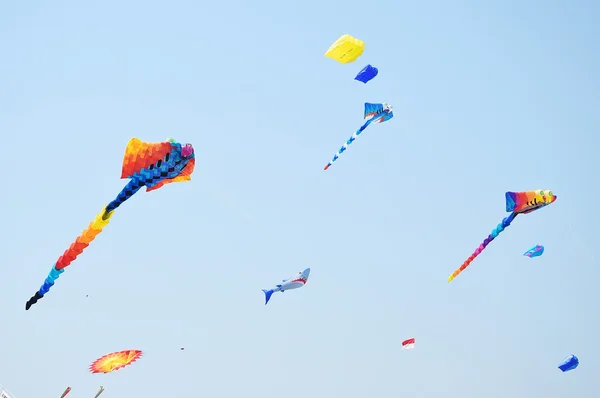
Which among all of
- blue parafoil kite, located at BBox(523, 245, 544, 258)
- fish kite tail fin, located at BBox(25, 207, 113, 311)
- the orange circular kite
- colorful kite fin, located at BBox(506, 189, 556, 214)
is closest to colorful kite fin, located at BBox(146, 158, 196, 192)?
fish kite tail fin, located at BBox(25, 207, 113, 311)

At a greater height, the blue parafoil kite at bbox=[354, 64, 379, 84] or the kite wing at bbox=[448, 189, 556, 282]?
the blue parafoil kite at bbox=[354, 64, 379, 84]

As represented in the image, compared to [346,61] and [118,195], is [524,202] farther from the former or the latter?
[118,195]

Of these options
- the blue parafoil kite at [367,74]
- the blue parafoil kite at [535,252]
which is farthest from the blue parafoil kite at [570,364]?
the blue parafoil kite at [367,74]

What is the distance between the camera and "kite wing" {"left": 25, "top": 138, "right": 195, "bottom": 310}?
25.0 m

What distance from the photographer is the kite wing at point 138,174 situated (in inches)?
985

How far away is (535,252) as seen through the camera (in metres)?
51.7

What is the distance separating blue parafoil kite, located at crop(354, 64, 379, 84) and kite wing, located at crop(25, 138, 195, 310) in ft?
64.8

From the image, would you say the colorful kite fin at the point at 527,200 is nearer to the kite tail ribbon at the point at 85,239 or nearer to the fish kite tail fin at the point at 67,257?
the kite tail ribbon at the point at 85,239

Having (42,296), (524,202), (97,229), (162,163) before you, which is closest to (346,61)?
(524,202)

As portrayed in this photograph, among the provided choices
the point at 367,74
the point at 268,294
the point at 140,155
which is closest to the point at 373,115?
the point at 367,74

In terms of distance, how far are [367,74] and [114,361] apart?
26222mm

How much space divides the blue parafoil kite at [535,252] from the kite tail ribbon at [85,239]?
36.2m

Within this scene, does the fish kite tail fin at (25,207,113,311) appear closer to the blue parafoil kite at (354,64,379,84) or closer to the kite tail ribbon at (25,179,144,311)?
the kite tail ribbon at (25,179,144,311)

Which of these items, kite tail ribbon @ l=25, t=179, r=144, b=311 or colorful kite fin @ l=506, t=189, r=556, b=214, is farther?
colorful kite fin @ l=506, t=189, r=556, b=214
